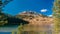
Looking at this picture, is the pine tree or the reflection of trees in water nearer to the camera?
the pine tree

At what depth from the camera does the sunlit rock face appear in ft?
8.69

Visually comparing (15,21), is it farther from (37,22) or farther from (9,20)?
(37,22)

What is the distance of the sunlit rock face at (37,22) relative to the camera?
2648mm

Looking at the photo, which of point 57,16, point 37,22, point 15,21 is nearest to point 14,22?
point 15,21

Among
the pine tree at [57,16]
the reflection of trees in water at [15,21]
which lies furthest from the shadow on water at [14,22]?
the pine tree at [57,16]

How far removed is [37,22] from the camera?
267 cm

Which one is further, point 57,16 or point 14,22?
point 14,22

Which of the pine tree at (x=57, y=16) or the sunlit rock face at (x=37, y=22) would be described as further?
the sunlit rock face at (x=37, y=22)

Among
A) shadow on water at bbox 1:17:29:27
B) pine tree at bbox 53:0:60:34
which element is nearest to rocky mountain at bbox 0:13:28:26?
shadow on water at bbox 1:17:29:27

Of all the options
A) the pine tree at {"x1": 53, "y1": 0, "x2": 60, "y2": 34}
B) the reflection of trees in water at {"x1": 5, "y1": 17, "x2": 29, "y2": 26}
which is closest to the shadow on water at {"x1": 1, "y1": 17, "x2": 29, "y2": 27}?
the reflection of trees in water at {"x1": 5, "y1": 17, "x2": 29, "y2": 26}

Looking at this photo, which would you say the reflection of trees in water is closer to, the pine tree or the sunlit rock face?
the sunlit rock face

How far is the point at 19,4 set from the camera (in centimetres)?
273

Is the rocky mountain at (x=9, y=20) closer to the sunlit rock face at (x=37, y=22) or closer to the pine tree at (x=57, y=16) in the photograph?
the sunlit rock face at (x=37, y=22)

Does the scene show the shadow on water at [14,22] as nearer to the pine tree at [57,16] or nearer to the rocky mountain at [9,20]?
the rocky mountain at [9,20]
